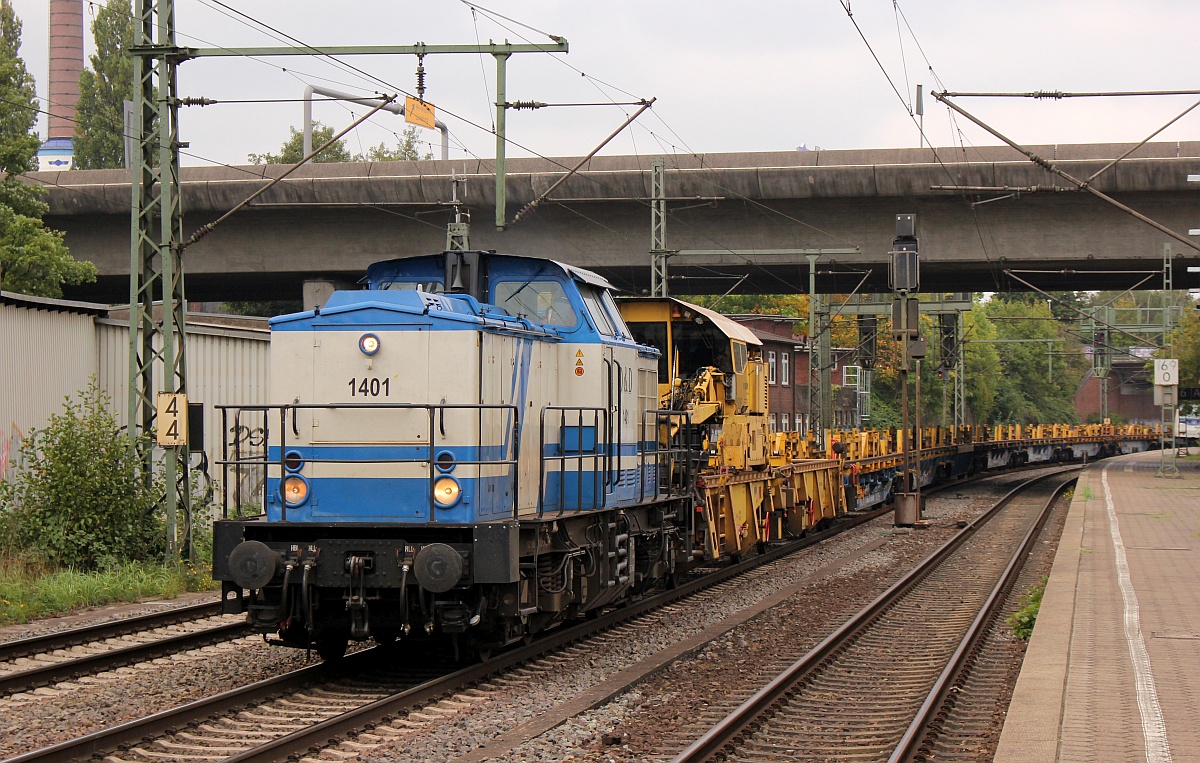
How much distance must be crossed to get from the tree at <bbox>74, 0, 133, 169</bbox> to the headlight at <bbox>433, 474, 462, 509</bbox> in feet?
209

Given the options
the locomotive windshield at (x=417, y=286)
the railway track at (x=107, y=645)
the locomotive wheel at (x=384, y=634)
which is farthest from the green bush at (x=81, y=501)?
the locomotive wheel at (x=384, y=634)

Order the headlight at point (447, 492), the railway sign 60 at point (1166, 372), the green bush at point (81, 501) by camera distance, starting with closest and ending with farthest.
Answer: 1. the headlight at point (447, 492)
2. the green bush at point (81, 501)
3. the railway sign 60 at point (1166, 372)

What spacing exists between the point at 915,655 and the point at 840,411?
174 feet

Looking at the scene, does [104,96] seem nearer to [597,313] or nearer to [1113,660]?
[597,313]

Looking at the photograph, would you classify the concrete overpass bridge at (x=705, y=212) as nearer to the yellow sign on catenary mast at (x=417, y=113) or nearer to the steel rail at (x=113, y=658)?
the yellow sign on catenary mast at (x=417, y=113)

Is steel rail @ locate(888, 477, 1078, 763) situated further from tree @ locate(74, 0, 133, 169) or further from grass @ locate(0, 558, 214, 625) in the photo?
tree @ locate(74, 0, 133, 169)

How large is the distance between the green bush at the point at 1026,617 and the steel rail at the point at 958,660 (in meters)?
0.26

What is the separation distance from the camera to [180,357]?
15.0 metres

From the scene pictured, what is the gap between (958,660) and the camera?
10.0 m

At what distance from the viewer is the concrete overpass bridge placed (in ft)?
92.4

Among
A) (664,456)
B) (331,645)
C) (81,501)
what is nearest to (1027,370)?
(664,456)

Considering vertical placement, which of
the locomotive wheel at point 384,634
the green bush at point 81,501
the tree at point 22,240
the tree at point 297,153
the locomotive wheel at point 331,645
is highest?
the tree at point 297,153

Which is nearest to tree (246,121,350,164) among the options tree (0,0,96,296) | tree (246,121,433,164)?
tree (246,121,433,164)

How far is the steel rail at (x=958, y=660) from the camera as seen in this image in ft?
24.1
